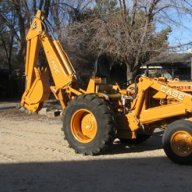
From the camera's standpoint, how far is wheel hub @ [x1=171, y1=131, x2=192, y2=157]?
9.41 m

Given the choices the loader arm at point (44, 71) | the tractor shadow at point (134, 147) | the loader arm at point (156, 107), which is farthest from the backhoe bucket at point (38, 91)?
the loader arm at point (156, 107)

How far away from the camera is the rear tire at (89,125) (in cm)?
1030

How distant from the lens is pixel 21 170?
914cm

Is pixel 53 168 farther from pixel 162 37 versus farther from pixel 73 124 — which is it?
pixel 162 37

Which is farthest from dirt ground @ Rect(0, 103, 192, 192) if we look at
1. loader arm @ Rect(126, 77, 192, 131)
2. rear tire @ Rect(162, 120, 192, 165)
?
loader arm @ Rect(126, 77, 192, 131)

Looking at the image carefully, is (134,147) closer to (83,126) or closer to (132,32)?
(83,126)

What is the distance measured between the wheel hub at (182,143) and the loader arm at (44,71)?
278 cm

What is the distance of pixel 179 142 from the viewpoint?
375 inches

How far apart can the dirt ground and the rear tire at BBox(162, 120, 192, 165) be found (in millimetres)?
166

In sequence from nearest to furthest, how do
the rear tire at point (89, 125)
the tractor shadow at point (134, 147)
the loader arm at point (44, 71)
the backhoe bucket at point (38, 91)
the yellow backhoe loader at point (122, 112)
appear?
the yellow backhoe loader at point (122, 112) → the rear tire at point (89, 125) → the tractor shadow at point (134, 147) → the loader arm at point (44, 71) → the backhoe bucket at point (38, 91)

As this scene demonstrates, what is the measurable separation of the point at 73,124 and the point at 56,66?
166 centimetres

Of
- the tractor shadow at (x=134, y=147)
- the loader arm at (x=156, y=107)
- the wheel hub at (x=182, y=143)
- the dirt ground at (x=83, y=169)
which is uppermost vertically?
the loader arm at (x=156, y=107)

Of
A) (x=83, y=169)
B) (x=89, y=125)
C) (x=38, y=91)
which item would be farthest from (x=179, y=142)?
(x=38, y=91)

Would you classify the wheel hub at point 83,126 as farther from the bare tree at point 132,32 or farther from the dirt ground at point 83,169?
the bare tree at point 132,32
